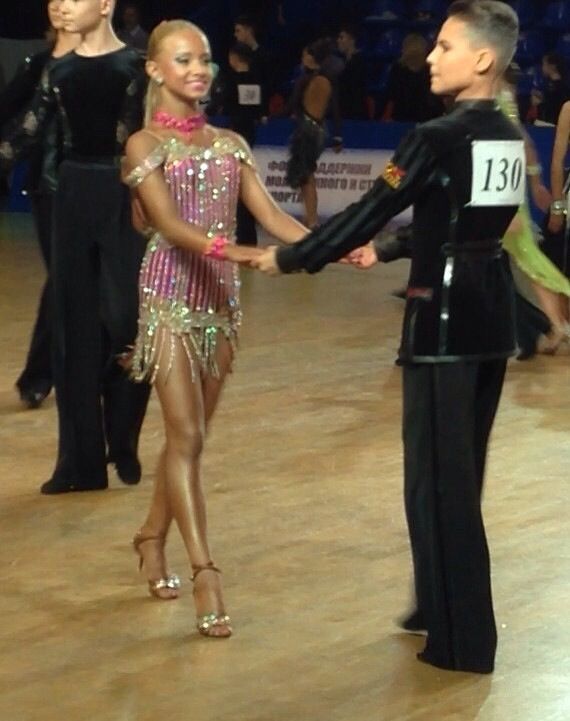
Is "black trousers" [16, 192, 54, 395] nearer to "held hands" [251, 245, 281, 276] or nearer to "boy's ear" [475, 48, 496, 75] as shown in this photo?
"held hands" [251, 245, 281, 276]

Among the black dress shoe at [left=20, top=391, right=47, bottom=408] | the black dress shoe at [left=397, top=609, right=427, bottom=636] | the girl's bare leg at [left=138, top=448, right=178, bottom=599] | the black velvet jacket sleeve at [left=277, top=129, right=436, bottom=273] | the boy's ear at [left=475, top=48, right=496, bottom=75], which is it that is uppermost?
the boy's ear at [left=475, top=48, right=496, bottom=75]

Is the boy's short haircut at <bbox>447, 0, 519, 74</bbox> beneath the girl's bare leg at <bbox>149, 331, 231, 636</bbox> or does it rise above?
above

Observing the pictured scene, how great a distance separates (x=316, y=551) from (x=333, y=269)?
8388mm

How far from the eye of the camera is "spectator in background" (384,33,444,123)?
1694 centimetres

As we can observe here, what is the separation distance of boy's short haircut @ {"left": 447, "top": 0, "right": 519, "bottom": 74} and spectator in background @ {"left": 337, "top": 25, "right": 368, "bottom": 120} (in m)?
13.0

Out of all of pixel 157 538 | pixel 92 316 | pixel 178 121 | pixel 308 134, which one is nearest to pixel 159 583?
pixel 157 538

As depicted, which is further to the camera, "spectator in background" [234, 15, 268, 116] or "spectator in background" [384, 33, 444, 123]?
A: "spectator in background" [384, 33, 444, 123]

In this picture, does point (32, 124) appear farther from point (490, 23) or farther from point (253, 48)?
point (253, 48)

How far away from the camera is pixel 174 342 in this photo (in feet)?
15.8

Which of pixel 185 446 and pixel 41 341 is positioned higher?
pixel 185 446

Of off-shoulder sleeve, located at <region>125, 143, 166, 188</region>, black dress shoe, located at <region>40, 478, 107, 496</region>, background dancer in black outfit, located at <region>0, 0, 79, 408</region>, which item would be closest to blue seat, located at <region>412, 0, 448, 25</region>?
background dancer in black outfit, located at <region>0, 0, 79, 408</region>


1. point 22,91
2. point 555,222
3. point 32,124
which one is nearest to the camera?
point 32,124

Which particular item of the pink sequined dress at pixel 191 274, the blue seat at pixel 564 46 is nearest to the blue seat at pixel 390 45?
the blue seat at pixel 564 46

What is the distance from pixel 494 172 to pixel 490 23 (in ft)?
1.24
